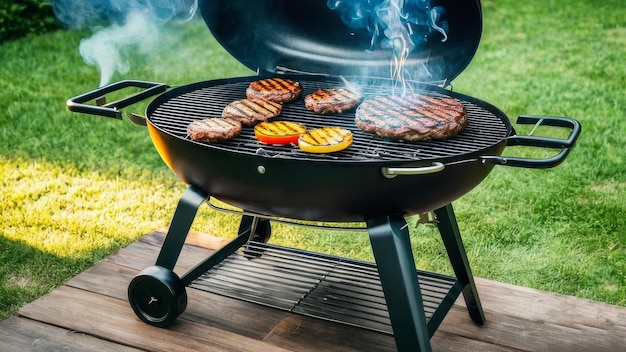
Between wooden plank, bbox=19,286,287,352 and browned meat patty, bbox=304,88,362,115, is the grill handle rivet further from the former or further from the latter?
wooden plank, bbox=19,286,287,352

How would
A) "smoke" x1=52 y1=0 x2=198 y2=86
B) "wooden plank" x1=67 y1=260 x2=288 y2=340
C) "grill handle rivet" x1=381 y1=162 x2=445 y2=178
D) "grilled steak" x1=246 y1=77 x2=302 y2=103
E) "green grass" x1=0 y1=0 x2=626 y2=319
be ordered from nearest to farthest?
"grill handle rivet" x1=381 y1=162 x2=445 y2=178 < "wooden plank" x1=67 y1=260 x2=288 y2=340 < "grilled steak" x1=246 y1=77 x2=302 y2=103 < "green grass" x1=0 y1=0 x2=626 y2=319 < "smoke" x1=52 y1=0 x2=198 y2=86

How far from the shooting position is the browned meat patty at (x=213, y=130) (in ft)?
7.45

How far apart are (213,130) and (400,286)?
78cm

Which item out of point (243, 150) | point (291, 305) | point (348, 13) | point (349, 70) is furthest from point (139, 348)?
point (348, 13)

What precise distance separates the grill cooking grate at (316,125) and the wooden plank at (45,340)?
798mm

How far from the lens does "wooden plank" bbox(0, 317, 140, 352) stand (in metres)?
2.43

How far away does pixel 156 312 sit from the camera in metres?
2.53

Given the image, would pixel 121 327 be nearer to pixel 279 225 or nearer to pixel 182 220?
pixel 182 220

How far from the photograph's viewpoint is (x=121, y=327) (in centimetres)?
255

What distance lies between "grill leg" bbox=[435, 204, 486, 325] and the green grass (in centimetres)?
58

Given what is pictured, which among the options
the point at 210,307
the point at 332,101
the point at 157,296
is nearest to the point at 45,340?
the point at 157,296

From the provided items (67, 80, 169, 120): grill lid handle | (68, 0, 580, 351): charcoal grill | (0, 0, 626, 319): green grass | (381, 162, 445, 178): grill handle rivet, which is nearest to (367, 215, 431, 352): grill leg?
(68, 0, 580, 351): charcoal grill

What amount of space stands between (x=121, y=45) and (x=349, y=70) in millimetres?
4897

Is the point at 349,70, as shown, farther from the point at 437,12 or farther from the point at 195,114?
the point at 195,114
